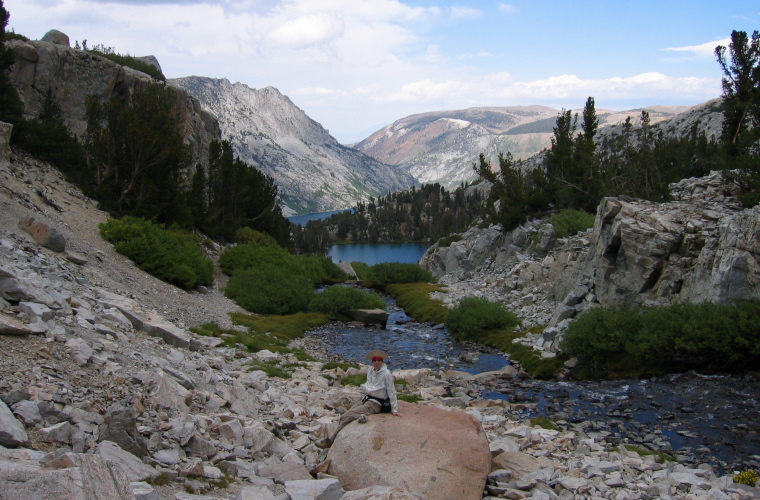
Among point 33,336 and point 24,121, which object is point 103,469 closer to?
point 33,336

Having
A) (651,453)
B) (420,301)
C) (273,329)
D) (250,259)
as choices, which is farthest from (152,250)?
(651,453)

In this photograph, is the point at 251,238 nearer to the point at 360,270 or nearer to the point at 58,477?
the point at 360,270

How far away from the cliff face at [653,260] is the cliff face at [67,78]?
4240cm

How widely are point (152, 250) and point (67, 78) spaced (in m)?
29.9

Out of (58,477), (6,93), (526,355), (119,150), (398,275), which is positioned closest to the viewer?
(58,477)

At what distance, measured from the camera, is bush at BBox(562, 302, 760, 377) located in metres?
20.3

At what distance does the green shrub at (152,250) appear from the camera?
3569 cm

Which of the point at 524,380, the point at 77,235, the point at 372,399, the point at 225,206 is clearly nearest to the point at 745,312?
the point at 524,380

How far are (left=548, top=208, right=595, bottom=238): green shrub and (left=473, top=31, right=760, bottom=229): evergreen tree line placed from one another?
2.79m

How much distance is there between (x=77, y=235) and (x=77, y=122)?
94.8 ft

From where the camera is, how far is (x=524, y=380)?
25.1m

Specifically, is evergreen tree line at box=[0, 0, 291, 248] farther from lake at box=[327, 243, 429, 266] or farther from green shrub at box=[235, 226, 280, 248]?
lake at box=[327, 243, 429, 266]

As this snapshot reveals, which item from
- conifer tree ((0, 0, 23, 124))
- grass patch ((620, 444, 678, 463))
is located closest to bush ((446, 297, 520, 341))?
grass patch ((620, 444, 678, 463))

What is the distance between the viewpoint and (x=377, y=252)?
536ft
